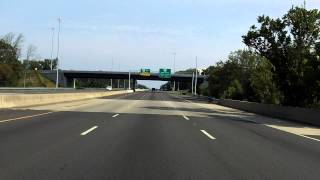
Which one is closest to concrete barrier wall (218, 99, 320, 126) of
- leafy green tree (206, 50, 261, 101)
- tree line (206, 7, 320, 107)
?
tree line (206, 7, 320, 107)

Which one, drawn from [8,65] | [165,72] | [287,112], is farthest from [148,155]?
[8,65]

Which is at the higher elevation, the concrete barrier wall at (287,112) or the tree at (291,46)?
the tree at (291,46)

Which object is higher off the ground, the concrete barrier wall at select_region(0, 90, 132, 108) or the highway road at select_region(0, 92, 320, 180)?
the concrete barrier wall at select_region(0, 90, 132, 108)

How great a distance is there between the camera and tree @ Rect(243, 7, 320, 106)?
38844 mm

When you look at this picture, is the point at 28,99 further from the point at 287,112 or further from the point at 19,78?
the point at 19,78

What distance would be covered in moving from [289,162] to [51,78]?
145 meters

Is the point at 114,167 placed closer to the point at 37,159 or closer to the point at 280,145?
the point at 37,159

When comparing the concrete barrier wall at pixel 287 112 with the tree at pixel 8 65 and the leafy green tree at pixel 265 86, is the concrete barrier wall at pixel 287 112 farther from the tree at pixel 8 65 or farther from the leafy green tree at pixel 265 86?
the tree at pixel 8 65

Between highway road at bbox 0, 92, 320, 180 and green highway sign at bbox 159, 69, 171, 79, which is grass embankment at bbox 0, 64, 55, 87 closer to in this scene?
green highway sign at bbox 159, 69, 171, 79

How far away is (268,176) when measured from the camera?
988 centimetres

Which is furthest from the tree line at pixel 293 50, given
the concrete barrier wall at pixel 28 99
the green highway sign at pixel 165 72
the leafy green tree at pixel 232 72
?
the green highway sign at pixel 165 72

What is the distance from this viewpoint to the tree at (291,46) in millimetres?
38844

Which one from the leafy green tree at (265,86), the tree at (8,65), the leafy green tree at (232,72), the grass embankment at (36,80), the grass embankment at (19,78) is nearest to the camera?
the leafy green tree at (265,86)

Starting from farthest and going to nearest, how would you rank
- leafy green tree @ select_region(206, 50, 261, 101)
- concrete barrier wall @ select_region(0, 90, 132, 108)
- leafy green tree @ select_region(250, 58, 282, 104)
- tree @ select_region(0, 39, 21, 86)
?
tree @ select_region(0, 39, 21, 86) → leafy green tree @ select_region(206, 50, 261, 101) → leafy green tree @ select_region(250, 58, 282, 104) → concrete barrier wall @ select_region(0, 90, 132, 108)
